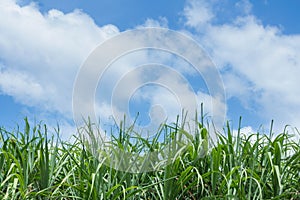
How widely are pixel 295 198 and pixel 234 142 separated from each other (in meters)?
0.67

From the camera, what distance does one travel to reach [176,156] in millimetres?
3578

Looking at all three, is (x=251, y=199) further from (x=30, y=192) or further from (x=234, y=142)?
(x=30, y=192)

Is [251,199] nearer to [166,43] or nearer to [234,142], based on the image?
[234,142]

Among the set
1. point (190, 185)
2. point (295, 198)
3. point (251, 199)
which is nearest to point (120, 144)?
point (190, 185)

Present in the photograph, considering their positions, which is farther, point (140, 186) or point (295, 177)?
point (295, 177)

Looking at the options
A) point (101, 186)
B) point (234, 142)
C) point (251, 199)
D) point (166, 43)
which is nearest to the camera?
point (101, 186)

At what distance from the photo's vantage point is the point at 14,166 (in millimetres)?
3641

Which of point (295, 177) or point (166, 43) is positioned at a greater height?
point (166, 43)

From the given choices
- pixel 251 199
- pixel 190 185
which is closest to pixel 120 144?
pixel 190 185

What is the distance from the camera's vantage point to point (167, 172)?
3.42m

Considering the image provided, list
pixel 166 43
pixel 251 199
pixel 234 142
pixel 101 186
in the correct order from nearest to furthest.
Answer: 1. pixel 101 186
2. pixel 251 199
3. pixel 234 142
4. pixel 166 43

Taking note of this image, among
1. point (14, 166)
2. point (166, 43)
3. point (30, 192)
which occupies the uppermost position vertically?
point (166, 43)

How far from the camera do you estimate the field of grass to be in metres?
3.38

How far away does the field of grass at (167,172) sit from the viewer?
338cm
